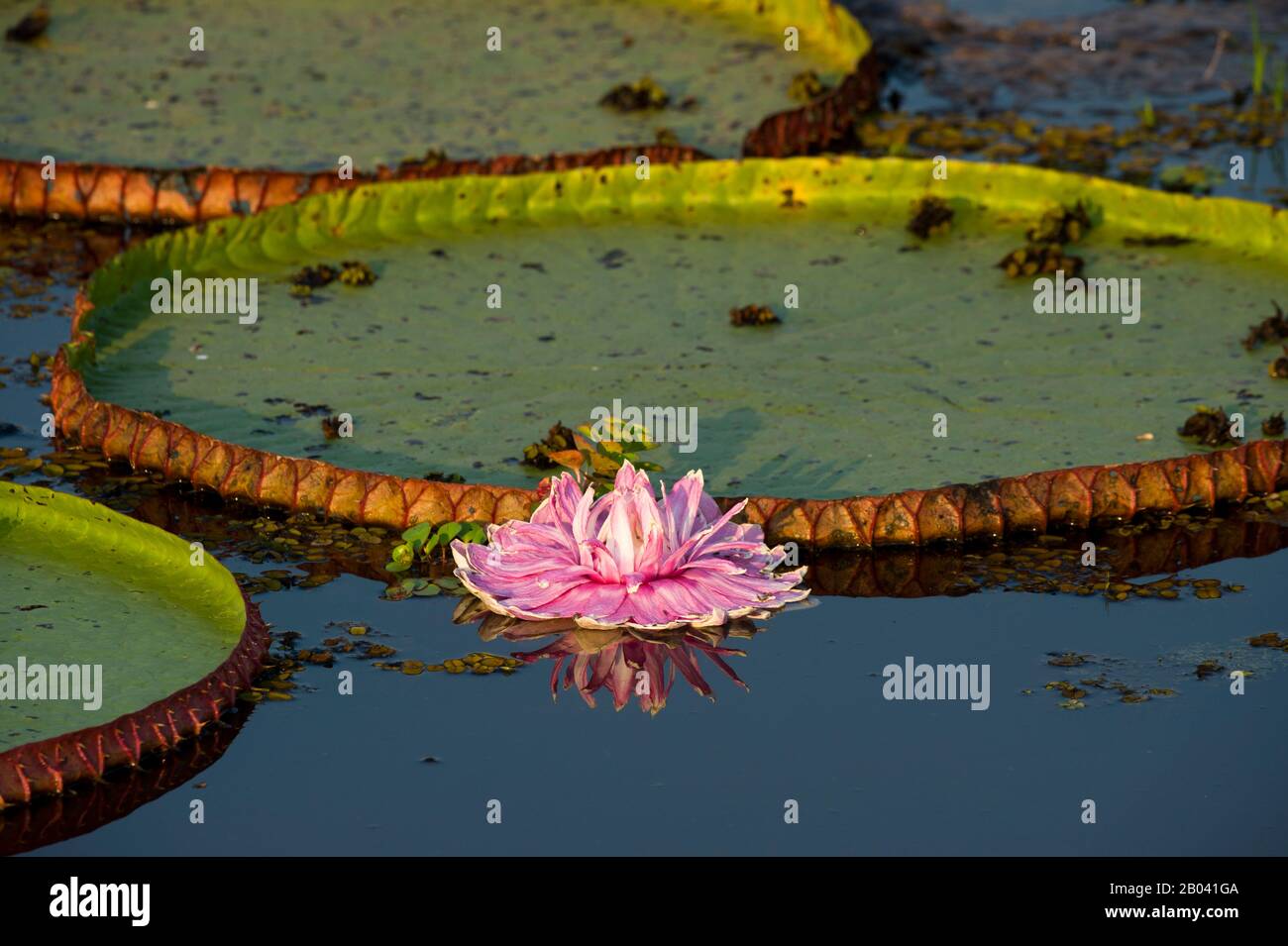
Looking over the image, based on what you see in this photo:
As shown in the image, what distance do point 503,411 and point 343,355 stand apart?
33.2 inches

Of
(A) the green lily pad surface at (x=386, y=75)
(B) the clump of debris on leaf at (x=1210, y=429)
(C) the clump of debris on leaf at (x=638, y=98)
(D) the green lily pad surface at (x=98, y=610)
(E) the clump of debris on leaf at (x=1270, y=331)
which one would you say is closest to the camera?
(D) the green lily pad surface at (x=98, y=610)

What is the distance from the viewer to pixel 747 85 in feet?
39.9

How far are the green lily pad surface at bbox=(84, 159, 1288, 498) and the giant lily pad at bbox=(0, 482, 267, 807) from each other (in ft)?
3.54

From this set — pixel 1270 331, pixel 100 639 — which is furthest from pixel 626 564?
pixel 1270 331

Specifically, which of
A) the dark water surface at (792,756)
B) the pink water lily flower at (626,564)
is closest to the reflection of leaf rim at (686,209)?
the pink water lily flower at (626,564)

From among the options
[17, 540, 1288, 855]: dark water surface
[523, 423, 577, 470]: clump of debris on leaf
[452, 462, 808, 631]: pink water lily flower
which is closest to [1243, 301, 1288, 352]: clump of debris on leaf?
[17, 540, 1288, 855]: dark water surface

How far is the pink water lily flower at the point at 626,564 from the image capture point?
6824 mm

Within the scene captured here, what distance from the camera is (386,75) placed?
12.4m

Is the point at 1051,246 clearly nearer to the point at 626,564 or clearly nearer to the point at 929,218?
the point at 929,218

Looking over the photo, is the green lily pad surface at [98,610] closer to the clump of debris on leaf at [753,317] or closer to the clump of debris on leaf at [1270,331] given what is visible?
the clump of debris on leaf at [753,317]

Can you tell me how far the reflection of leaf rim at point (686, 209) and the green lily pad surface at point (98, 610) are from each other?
0.75m
